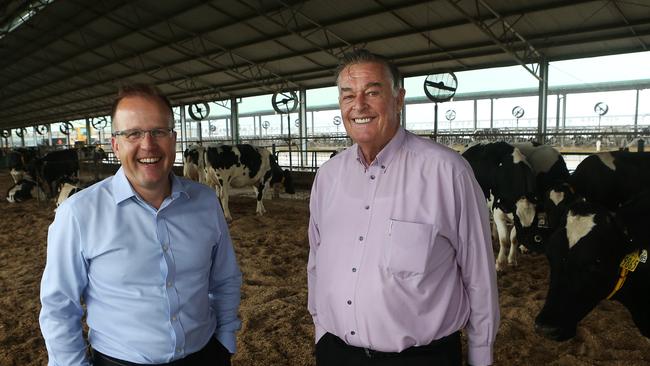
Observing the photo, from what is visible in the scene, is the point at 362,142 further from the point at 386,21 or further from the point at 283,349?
the point at 386,21

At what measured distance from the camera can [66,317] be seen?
1.49 meters

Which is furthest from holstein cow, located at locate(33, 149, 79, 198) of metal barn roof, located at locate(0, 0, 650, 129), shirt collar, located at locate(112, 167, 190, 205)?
shirt collar, located at locate(112, 167, 190, 205)

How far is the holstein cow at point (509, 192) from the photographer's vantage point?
521 centimetres

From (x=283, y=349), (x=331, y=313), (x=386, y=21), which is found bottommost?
(x=283, y=349)

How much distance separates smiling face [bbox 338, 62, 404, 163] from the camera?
5.34ft

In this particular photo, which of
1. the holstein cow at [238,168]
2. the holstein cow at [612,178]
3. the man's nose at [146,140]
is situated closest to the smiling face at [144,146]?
the man's nose at [146,140]

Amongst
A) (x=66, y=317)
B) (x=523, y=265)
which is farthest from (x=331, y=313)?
(x=523, y=265)

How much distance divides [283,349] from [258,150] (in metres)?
7.32

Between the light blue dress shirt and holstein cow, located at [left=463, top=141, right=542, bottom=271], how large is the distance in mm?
4455

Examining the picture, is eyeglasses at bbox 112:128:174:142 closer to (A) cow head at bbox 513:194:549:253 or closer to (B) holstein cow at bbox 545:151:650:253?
(B) holstein cow at bbox 545:151:650:253

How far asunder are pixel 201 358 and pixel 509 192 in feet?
15.6

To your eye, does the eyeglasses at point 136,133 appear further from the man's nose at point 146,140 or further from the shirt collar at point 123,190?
the shirt collar at point 123,190

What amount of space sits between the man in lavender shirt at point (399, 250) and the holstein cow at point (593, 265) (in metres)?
1.23

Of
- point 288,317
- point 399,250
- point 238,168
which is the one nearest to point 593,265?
point 399,250
